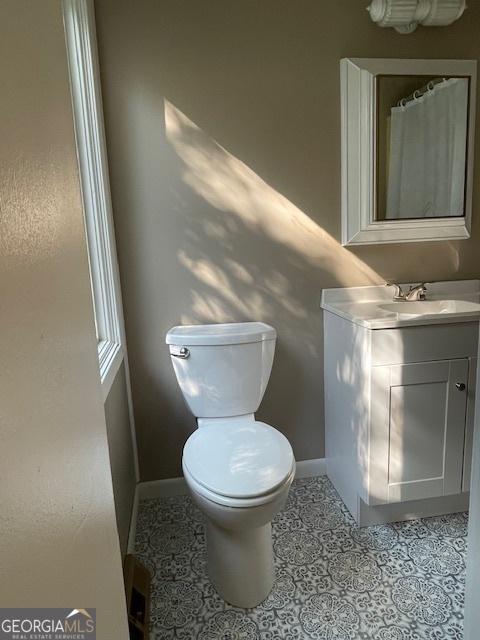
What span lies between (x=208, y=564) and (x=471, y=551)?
947mm

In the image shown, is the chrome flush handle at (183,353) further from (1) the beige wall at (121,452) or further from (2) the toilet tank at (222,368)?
(1) the beige wall at (121,452)

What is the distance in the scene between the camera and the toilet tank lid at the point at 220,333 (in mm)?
1845

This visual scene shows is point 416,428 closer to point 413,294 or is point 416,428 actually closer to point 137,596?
point 413,294

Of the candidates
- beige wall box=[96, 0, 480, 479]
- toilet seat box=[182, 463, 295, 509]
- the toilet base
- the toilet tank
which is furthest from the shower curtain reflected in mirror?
the toilet base

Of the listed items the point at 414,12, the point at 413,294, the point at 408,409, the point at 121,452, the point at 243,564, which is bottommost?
the point at 243,564

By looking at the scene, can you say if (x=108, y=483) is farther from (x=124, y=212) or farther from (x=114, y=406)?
(x=124, y=212)

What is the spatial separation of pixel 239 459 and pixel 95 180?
117 cm

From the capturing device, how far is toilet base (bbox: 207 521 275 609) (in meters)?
1.51

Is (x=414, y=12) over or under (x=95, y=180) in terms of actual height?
over

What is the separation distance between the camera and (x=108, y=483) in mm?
877

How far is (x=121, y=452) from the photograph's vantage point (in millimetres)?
1750

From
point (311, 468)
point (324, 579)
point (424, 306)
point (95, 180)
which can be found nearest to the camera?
point (324, 579)

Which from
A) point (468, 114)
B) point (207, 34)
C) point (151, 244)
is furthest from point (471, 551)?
point (207, 34)

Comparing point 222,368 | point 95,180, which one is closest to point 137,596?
point 222,368
